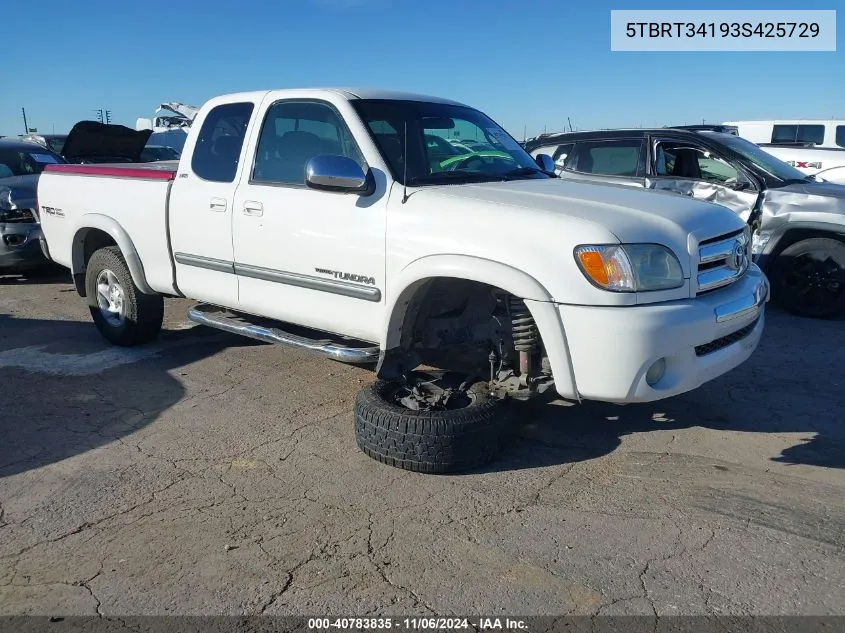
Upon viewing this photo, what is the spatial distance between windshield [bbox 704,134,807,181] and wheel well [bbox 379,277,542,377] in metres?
4.66

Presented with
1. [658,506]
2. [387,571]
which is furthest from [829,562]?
[387,571]

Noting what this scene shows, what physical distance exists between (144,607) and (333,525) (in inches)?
34.2

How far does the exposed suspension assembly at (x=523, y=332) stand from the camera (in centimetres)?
364

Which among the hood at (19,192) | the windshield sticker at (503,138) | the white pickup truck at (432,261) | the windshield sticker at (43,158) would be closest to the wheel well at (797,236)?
the white pickup truck at (432,261)

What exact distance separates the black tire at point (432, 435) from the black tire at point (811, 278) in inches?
A: 176

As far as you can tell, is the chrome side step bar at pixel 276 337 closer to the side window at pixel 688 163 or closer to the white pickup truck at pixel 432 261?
the white pickup truck at pixel 432 261

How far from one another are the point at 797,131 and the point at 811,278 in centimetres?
1203

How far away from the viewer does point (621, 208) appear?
144 inches

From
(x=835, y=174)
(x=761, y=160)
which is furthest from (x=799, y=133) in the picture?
(x=761, y=160)

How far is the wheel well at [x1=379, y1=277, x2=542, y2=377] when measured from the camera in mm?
3930

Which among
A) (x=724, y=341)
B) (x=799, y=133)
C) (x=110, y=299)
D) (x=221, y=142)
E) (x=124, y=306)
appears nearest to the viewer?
(x=724, y=341)

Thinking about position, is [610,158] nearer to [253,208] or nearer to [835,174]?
[253,208]

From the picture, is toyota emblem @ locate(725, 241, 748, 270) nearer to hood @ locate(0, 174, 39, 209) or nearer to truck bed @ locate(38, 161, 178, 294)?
truck bed @ locate(38, 161, 178, 294)

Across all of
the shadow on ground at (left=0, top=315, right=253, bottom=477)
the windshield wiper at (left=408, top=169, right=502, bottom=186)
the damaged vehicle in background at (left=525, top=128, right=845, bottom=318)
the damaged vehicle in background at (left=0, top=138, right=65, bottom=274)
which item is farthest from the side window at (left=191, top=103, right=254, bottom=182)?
the damaged vehicle in background at (left=0, top=138, right=65, bottom=274)
